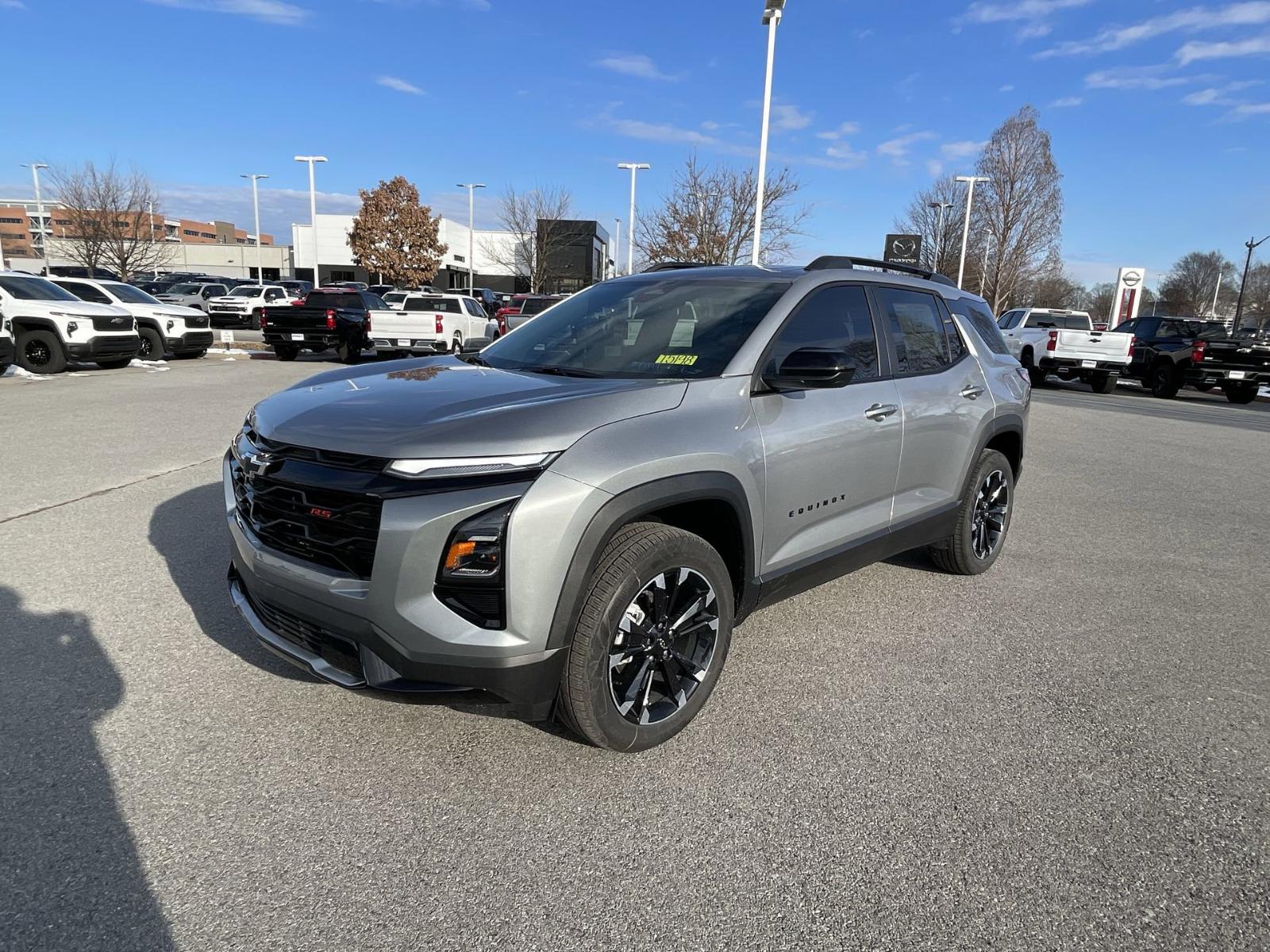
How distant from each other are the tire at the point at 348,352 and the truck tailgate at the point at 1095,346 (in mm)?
17009

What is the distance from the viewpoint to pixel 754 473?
3227 mm

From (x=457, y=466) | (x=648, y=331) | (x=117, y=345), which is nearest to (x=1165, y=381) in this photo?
(x=648, y=331)

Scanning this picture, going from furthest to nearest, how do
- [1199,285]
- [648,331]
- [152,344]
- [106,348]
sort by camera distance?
[1199,285] < [152,344] < [106,348] < [648,331]

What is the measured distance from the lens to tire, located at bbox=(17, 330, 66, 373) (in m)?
14.9

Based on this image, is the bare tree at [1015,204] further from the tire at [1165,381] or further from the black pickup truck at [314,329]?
the black pickup truck at [314,329]

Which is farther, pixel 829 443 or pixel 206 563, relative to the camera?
pixel 206 563

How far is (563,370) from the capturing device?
3.62 metres

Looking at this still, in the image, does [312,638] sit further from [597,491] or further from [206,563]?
[206,563]

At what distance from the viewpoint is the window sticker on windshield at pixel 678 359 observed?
344 cm

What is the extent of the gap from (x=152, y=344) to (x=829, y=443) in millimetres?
18859

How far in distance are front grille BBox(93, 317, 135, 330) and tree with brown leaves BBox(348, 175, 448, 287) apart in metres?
43.2

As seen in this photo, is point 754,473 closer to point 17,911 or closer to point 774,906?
point 774,906

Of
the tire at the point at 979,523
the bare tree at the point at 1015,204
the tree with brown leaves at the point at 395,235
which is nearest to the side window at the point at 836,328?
the tire at the point at 979,523

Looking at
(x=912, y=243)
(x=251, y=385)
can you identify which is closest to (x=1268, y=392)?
(x=912, y=243)
